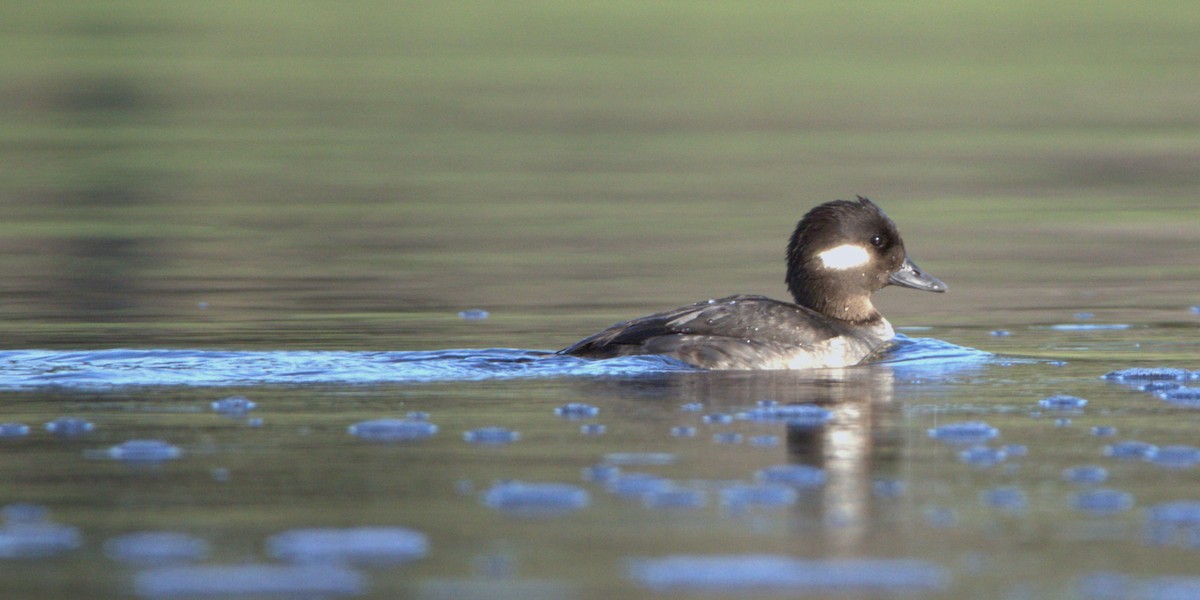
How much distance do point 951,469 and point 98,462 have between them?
147 inches

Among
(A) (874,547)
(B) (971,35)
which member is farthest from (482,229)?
(B) (971,35)

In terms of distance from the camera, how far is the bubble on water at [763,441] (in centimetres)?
866

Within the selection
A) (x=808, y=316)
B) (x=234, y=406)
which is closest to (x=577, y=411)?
(x=234, y=406)

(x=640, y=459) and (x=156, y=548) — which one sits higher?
(x=640, y=459)

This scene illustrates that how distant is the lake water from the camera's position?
6.68 metres

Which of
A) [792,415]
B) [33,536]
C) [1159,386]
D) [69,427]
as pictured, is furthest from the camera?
[1159,386]

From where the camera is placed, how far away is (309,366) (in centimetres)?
1105

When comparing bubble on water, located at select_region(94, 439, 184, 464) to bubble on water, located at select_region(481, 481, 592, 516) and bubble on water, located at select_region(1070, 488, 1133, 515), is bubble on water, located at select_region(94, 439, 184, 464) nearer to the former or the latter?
bubble on water, located at select_region(481, 481, 592, 516)

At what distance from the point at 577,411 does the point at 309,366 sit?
2171mm

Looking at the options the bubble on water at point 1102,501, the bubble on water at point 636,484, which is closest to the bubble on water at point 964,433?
the bubble on water at point 1102,501

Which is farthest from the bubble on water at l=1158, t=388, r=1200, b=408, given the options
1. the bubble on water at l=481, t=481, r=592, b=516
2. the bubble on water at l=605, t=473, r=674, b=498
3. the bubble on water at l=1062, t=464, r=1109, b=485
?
the bubble on water at l=481, t=481, r=592, b=516

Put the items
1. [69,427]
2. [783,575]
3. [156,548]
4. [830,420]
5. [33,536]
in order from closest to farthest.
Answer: [783,575] → [156,548] → [33,536] → [69,427] → [830,420]

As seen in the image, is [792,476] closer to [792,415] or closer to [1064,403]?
[792,415]

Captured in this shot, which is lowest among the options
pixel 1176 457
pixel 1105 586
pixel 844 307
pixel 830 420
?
pixel 1105 586
